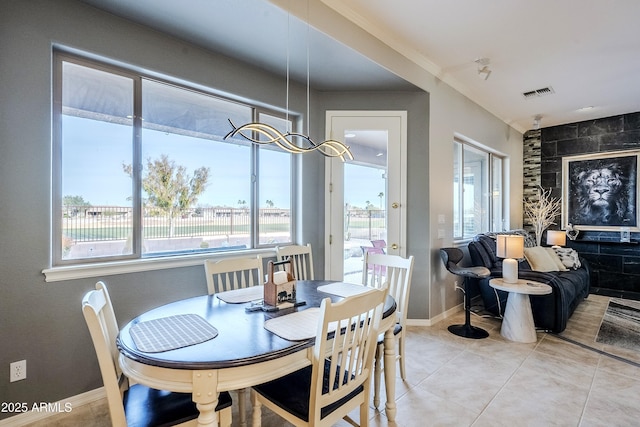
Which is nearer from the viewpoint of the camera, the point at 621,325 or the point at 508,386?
the point at 508,386

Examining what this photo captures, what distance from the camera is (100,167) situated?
7.77 feet

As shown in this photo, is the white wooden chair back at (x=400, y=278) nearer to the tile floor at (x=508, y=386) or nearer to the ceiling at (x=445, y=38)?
the tile floor at (x=508, y=386)

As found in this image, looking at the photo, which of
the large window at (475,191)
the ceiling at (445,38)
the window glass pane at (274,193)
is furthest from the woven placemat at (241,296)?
the large window at (475,191)

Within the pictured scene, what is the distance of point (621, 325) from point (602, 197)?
2495mm

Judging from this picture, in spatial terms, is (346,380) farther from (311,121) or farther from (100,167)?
(311,121)

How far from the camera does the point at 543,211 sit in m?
5.58

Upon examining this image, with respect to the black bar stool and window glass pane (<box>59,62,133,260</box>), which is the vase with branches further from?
window glass pane (<box>59,62,133,260</box>)

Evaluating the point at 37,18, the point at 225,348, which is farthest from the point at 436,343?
the point at 37,18

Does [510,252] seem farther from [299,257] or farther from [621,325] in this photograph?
[299,257]

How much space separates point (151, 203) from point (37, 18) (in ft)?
4.43

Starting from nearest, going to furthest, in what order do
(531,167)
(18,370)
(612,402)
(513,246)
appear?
(18,370) → (612,402) → (513,246) → (531,167)

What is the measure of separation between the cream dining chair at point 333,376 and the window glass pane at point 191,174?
1671 millimetres

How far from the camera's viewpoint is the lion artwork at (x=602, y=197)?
5.07 meters

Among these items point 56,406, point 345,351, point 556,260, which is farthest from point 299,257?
point 556,260
